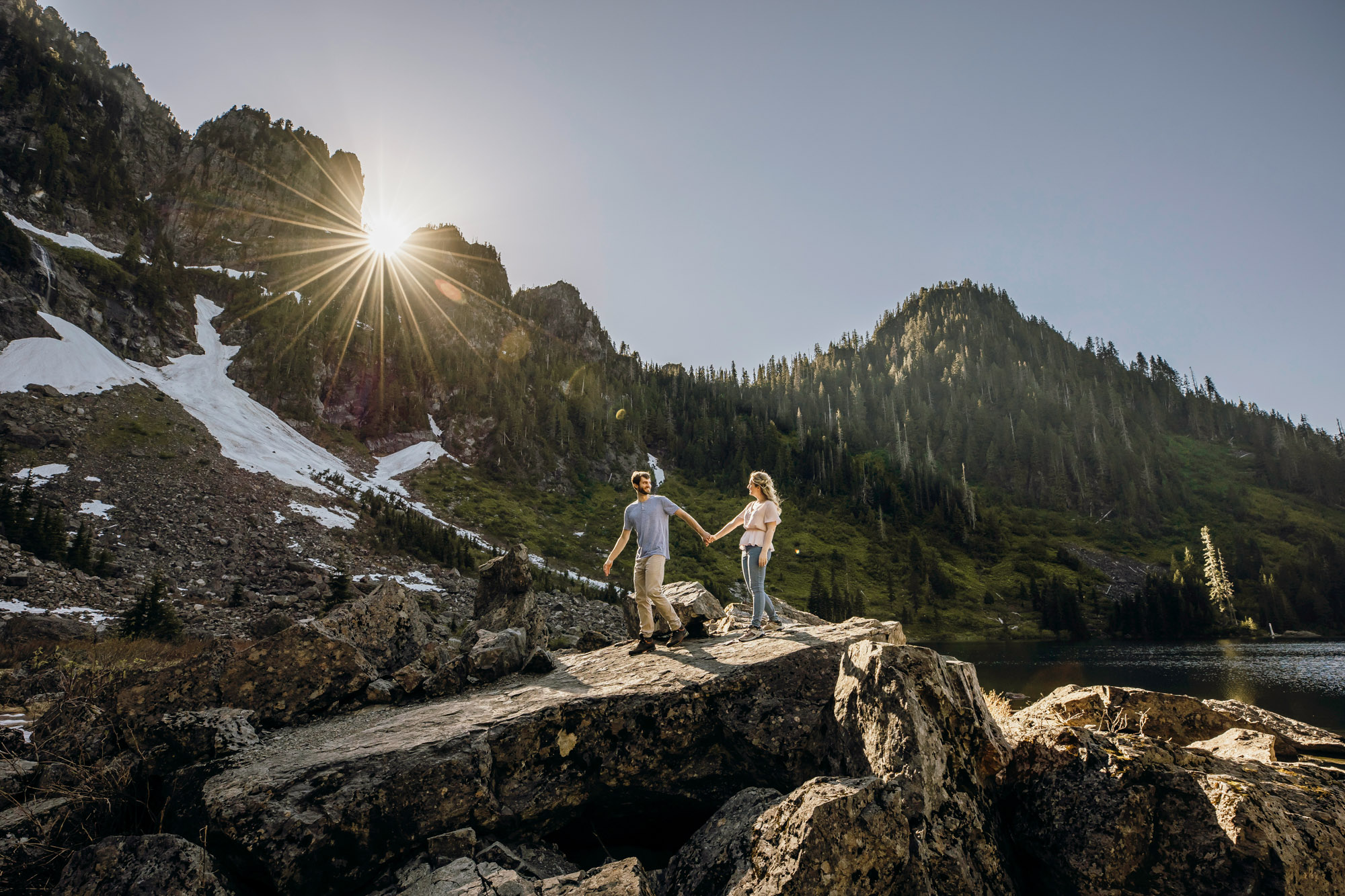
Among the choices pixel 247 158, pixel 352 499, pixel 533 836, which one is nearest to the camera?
pixel 533 836

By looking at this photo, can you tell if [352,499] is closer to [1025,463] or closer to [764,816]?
[764,816]

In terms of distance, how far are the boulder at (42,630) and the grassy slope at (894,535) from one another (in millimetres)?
53405

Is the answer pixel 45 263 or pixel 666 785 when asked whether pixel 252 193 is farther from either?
pixel 666 785

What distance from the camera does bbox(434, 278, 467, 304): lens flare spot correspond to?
14975 cm

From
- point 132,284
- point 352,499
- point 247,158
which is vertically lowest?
point 352,499

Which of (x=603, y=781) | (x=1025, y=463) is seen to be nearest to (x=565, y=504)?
(x=603, y=781)

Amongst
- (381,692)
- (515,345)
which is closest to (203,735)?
(381,692)

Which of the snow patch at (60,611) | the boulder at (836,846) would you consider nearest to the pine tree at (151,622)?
the snow patch at (60,611)

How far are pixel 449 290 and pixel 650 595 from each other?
16257cm

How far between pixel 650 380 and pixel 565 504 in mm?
86581

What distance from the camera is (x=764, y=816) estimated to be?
503 cm

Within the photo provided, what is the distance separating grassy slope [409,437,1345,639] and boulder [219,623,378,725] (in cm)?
6616

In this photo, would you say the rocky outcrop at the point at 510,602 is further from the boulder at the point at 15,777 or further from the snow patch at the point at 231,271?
the snow patch at the point at 231,271

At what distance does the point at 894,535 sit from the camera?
13538 cm
